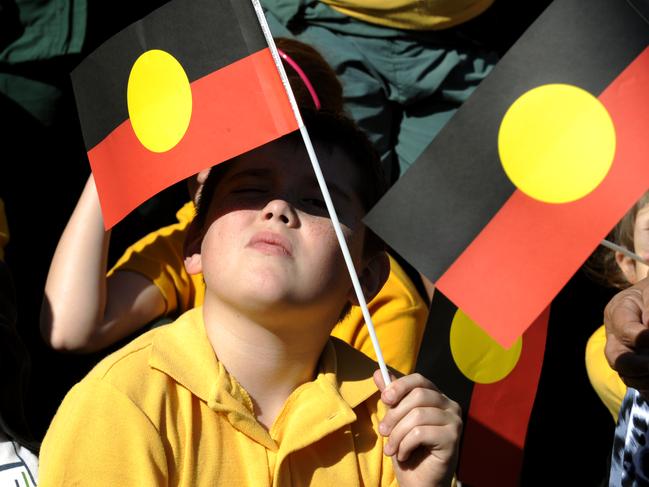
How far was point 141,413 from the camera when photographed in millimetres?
1663

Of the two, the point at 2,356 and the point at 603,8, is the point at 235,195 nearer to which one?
the point at 2,356

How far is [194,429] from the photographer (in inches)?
67.7

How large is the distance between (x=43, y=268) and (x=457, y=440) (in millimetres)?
1707

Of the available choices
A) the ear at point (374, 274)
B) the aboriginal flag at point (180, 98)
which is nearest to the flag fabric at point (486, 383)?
the ear at point (374, 274)

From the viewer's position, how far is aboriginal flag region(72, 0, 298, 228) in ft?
5.74

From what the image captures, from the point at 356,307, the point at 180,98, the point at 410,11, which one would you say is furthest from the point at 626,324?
the point at 410,11

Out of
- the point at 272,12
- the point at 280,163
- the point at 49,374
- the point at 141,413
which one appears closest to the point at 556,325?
the point at 272,12

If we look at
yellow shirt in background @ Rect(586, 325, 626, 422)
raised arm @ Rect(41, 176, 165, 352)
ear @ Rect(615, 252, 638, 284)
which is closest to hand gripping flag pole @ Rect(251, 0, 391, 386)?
raised arm @ Rect(41, 176, 165, 352)

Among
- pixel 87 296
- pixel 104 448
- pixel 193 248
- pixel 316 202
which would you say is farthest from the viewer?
pixel 87 296

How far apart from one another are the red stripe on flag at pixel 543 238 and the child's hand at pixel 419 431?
0.14m

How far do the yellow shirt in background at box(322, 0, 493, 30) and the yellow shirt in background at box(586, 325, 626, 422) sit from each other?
880mm

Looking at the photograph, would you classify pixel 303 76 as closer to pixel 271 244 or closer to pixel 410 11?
pixel 271 244

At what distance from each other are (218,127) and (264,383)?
42 centimetres

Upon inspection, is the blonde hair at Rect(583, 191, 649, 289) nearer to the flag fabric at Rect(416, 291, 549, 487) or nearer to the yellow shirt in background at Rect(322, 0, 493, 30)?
the flag fabric at Rect(416, 291, 549, 487)
